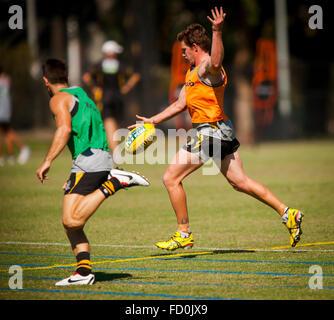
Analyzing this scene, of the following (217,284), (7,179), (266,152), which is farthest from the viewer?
(266,152)

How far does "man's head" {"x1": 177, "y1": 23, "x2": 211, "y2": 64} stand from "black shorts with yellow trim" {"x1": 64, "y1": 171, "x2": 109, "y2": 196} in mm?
2093

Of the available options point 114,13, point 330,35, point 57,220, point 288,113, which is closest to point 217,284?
point 57,220

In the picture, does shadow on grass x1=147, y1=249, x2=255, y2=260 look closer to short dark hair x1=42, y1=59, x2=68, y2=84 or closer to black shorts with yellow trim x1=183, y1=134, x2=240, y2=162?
black shorts with yellow trim x1=183, y1=134, x2=240, y2=162

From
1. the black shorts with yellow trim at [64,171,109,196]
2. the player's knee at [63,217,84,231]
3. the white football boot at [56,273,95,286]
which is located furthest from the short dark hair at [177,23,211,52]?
the white football boot at [56,273,95,286]

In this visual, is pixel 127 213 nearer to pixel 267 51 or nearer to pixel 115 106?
pixel 115 106

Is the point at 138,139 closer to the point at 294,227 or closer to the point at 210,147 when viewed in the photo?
the point at 210,147

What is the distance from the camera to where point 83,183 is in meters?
6.94

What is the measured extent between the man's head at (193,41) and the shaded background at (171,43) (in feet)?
74.4

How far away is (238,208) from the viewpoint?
12.0 m

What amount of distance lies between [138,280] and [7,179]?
1058cm

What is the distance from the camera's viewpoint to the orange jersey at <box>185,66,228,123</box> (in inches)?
324

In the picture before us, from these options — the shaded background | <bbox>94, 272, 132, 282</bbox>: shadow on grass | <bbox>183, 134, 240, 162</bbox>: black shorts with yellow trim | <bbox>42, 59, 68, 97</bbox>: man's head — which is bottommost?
<bbox>94, 272, 132, 282</bbox>: shadow on grass

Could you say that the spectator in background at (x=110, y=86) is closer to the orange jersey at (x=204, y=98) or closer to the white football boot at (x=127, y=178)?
the orange jersey at (x=204, y=98)

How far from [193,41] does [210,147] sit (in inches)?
48.7
